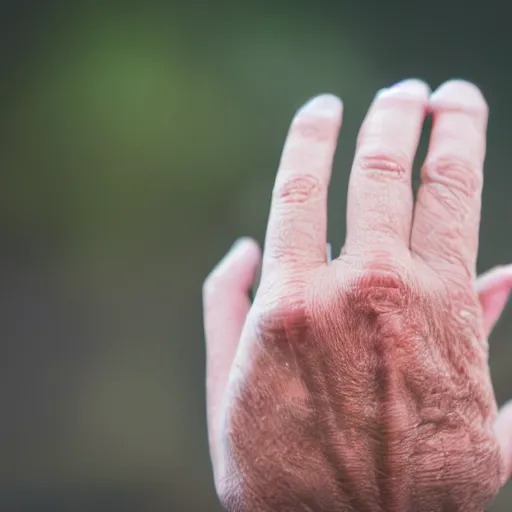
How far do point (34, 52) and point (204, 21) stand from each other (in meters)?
0.30

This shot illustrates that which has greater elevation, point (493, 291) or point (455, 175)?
point (455, 175)

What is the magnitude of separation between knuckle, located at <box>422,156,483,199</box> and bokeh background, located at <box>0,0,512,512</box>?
0.40 m

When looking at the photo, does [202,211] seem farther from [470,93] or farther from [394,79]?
[470,93]

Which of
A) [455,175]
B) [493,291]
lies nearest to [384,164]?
[455,175]

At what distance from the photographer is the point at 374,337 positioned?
22.5 inches

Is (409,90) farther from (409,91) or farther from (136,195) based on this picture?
(136,195)

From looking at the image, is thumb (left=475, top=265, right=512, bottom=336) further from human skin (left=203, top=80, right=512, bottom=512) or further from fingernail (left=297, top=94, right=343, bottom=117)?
fingernail (left=297, top=94, right=343, bottom=117)

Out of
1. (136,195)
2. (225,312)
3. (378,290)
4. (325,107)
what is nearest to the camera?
(378,290)

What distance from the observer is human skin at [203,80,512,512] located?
579 mm

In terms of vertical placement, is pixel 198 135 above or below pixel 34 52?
below

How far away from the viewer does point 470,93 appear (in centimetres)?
68

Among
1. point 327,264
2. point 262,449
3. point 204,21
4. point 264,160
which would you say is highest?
point 204,21

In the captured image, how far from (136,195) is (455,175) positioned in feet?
2.14

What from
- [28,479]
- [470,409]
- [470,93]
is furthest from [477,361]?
[28,479]
